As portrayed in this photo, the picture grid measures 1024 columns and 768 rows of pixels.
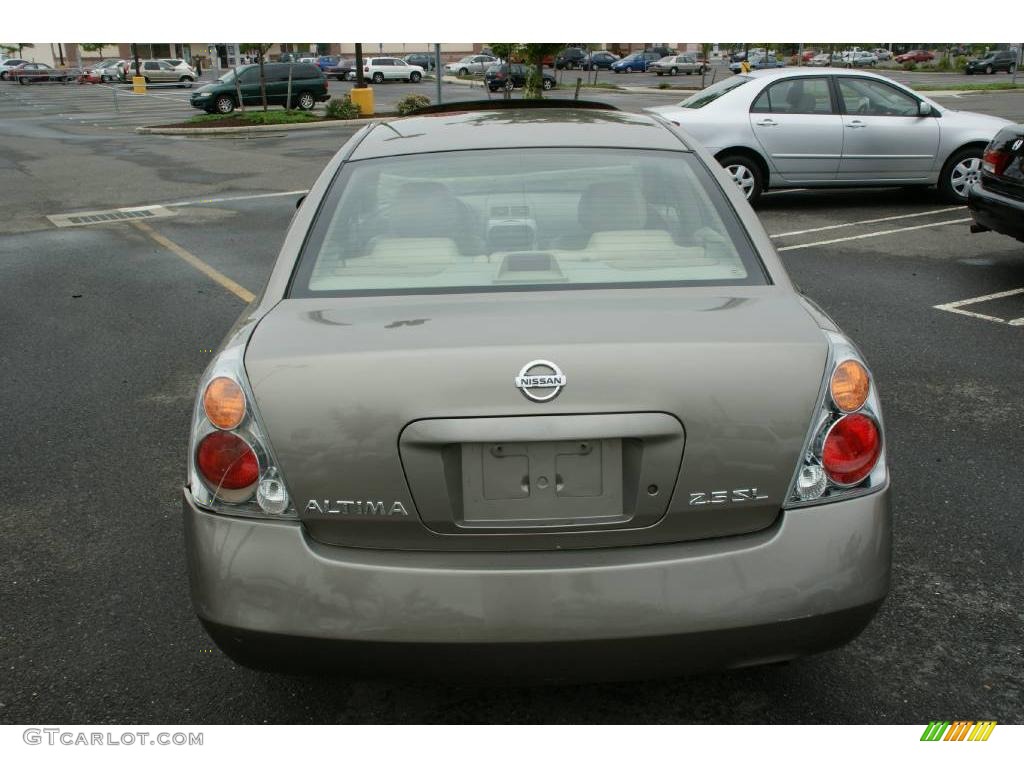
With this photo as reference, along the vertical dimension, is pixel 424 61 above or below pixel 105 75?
above

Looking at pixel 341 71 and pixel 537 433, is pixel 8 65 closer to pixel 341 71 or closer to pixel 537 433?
pixel 341 71

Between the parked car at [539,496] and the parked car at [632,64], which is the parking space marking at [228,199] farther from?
the parked car at [632,64]

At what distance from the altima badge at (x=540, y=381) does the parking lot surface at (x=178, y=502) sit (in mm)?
872

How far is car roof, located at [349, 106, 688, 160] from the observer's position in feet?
11.4

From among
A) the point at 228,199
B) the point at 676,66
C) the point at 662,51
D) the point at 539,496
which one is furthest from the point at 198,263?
the point at 662,51

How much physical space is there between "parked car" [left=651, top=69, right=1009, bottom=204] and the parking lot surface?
1.25m

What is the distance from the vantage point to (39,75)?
63.8 metres

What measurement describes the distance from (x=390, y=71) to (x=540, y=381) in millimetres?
56618

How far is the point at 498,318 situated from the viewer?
8.17ft

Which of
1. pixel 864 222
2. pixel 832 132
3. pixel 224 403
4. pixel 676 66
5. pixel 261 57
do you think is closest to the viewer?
pixel 224 403

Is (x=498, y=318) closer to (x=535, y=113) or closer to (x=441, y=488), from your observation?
(x=441, y=488)

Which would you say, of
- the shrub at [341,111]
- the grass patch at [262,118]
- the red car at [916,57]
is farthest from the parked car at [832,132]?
the red car at [916,57]

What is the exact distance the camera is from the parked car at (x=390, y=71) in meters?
55.5

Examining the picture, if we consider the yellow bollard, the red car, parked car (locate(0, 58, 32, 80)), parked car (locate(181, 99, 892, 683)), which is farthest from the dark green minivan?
the red car
